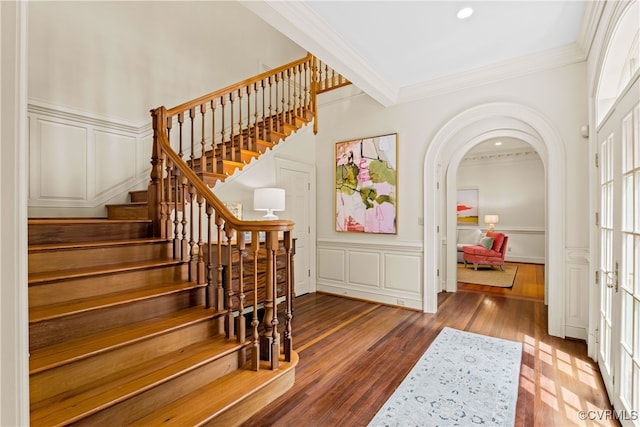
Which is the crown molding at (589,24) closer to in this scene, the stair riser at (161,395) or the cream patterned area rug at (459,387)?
the cream patterned area rug at (459,387)

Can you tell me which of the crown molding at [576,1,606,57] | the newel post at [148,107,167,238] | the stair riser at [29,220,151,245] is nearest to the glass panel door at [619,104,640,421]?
the crown molding at [576,1,606,57]

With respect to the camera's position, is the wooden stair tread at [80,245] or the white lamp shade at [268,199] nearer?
the wooden stair tread at [80,245]

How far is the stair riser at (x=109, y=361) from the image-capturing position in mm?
1481

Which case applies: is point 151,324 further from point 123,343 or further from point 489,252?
point 489,252

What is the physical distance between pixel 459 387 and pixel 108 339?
240 cm

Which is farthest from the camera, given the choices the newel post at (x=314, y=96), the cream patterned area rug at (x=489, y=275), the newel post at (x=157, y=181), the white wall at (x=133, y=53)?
the cream patterned area rug at (x=489, y=275)

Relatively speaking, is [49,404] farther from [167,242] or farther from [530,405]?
[530,405]

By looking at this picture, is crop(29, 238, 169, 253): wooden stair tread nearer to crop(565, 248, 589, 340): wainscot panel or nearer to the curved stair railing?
the curved stair railing

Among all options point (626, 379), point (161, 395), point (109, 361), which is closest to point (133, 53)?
point (109, 361)

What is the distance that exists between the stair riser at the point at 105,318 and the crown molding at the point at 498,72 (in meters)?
3.45

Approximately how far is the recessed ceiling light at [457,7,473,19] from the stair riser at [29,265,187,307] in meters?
3.13

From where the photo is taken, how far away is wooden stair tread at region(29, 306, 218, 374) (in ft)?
5.03
